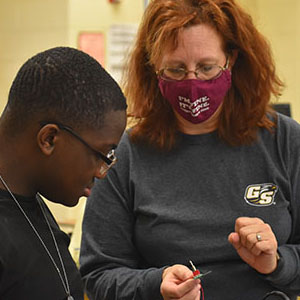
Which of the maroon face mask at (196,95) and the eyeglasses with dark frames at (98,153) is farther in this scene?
the maroon face mask at (196,95)

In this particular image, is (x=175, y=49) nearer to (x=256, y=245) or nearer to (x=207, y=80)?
(x=207, y=80)

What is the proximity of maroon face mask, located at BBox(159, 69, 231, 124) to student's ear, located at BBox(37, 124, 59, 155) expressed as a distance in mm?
578

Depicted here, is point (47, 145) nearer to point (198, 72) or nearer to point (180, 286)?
point (180, 286)

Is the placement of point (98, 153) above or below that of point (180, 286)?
above

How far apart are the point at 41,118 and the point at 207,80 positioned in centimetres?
63

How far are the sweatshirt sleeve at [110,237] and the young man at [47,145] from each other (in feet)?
1.42

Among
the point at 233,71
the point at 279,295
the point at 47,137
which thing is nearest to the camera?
the point at 47,137

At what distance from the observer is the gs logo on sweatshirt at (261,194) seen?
4.87 ft

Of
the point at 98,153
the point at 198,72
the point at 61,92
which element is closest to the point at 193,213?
the point at 198,72

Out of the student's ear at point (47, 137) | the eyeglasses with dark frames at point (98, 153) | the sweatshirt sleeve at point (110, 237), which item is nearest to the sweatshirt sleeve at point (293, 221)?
the sweatshirt sleeve at point (110, 237)

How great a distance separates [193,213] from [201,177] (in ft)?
0.36

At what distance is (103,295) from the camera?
4.87ft

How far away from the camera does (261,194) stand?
1.49m

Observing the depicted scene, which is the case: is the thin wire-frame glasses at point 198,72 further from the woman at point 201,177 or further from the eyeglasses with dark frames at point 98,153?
the eyeglasses with dark frames at point 98,153
